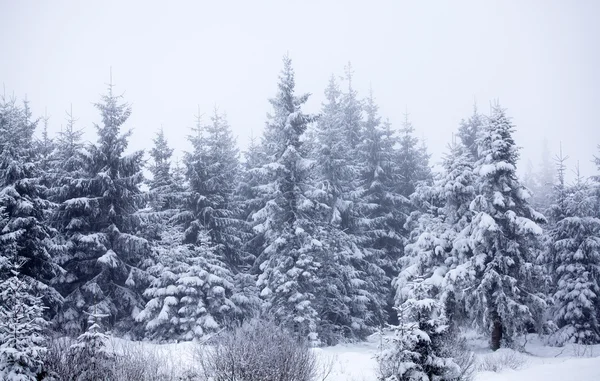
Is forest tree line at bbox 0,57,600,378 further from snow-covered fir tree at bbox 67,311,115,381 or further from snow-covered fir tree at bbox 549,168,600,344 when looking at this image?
snow-covered fir tree at bbox 67,311,115,381

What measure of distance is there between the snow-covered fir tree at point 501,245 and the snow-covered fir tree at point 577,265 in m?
3.99

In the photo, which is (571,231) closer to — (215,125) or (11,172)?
(215,125)

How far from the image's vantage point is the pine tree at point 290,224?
77.1 feet

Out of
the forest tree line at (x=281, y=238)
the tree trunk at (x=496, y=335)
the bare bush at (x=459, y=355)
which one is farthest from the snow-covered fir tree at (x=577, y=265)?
the bare bush at (x=459, y=355)

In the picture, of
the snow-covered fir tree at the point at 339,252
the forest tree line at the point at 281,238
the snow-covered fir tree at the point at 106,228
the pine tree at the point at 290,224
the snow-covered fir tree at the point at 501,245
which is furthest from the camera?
the snow-covered fir tree at the point at 339,252

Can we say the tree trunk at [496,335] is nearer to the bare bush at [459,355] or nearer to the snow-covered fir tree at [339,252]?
the snow-covered fir tree at [339,252]

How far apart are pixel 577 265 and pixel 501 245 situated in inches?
287

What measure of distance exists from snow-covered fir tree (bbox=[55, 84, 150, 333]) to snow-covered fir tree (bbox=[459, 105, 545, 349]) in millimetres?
18486

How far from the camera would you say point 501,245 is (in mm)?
22141

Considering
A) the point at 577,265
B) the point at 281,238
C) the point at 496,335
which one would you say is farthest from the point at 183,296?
the point at 577,265

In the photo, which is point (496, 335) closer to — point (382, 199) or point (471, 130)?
point (382, 199)

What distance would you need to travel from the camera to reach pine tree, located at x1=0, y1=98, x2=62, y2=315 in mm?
19172

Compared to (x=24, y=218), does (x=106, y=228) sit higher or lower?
lower

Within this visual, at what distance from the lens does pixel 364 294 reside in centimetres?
2795
